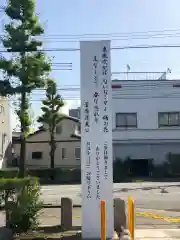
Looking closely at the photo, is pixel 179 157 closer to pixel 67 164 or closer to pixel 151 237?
pixel 67 164

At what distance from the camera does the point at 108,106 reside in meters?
9.13

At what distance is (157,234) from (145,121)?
29292 mm

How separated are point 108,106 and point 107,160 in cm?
119

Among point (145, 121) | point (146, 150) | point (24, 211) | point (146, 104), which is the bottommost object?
point (24, 211)

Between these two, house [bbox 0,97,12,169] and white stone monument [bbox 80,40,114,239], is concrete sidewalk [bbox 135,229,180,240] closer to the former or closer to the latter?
white stone monument [bbox 80,40,114,239]

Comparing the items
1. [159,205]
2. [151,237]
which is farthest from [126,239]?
[159,205]

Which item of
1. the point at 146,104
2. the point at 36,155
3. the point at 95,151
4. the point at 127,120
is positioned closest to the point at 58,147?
the point at 36,155

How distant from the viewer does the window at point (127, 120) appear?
38656 mm

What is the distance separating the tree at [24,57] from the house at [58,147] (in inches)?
1035

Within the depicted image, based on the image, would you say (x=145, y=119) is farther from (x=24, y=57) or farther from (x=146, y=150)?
(x=24, y=57)

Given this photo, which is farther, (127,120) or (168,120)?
(168,120)

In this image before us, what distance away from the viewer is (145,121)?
1533 inches

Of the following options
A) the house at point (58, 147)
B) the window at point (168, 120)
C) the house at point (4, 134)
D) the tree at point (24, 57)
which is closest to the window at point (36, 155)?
the house at point (58, 147)

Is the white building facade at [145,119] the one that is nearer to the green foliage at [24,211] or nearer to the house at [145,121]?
the house at [145,121]
